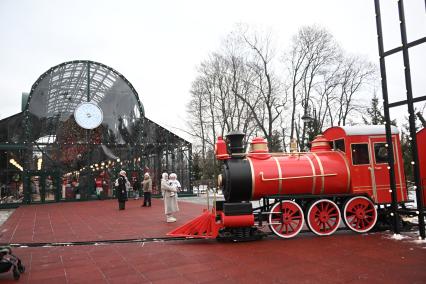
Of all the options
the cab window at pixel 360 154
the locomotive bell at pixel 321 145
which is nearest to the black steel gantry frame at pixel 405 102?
the cab window at pixel 360 154

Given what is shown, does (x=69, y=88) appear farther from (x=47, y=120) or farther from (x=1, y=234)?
(x=1, y=234)

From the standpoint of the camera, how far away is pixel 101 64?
2633 cm

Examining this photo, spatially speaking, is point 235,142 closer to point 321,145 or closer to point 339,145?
point 321,145

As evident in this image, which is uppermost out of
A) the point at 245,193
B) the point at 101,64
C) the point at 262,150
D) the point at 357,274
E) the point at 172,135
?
the point at 101,64

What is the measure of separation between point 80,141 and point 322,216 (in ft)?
67.6

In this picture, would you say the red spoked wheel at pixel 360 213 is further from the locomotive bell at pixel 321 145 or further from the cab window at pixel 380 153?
the locomotive bell at pixel 321 145

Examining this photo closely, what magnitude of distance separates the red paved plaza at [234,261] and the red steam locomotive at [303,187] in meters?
0.36

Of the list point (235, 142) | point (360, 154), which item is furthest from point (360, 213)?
point (235, 142)

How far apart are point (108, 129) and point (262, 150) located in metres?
19.6

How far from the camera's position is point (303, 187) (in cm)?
898

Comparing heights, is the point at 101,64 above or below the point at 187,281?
above

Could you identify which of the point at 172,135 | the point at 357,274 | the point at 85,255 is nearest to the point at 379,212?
the point at 357,274

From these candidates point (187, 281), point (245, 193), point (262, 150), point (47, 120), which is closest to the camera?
point (187, 281)

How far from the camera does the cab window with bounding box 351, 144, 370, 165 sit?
30.2 feet
